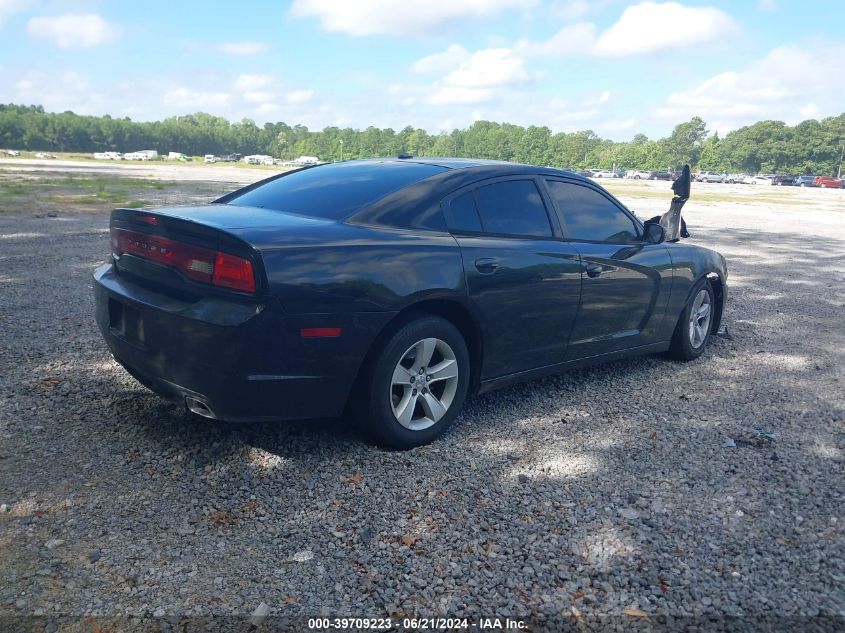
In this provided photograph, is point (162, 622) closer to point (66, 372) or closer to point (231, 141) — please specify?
point (66, 372)

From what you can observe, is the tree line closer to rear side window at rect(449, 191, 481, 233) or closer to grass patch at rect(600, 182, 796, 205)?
grass patch at rect(600, 182, 796, 205)

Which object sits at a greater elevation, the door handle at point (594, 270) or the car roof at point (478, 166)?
the car roof at point (478, 166)

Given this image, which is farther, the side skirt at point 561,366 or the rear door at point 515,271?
the side skirt at point 561,366

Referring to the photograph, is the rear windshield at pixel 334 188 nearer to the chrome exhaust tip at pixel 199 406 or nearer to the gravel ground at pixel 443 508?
the chrome exhaust tip at pixel 199 406

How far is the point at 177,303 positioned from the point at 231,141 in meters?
188

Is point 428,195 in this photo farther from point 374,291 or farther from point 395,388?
point 395,388

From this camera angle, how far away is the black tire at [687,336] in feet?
18.1

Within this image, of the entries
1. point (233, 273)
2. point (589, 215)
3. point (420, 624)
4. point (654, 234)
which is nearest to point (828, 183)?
point (654, 234)

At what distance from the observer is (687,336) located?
219 inches

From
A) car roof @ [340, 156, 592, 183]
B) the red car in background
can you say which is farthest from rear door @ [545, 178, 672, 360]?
the red car in background

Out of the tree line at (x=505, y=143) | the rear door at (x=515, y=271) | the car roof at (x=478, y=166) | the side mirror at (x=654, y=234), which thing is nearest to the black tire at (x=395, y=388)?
the rear door at (x=515, y=271)

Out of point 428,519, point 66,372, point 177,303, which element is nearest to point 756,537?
point 428,519

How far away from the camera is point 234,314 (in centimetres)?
307

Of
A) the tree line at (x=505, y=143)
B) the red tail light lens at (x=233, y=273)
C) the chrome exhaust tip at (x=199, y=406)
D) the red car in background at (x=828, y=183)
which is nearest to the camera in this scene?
the red tail light lens at (x=233, y=273)
